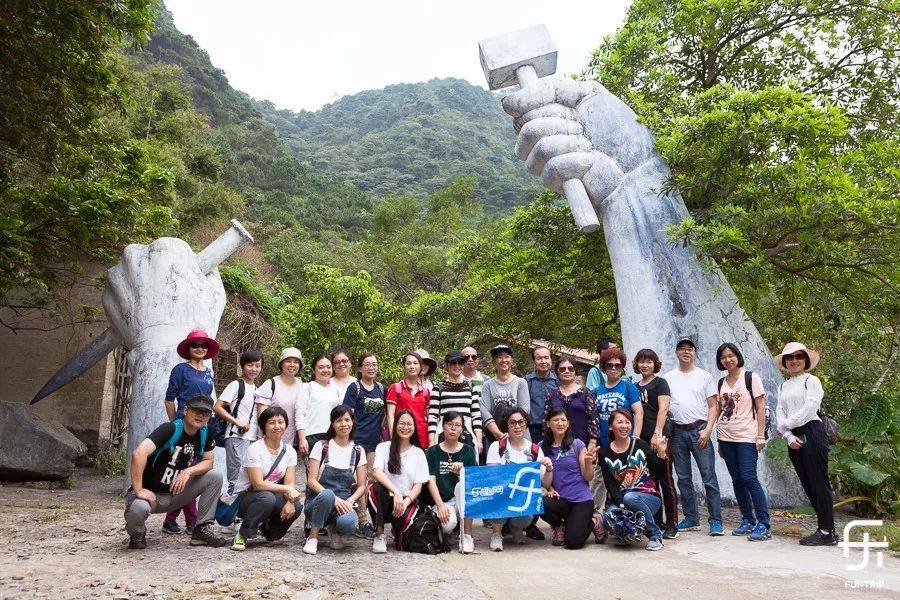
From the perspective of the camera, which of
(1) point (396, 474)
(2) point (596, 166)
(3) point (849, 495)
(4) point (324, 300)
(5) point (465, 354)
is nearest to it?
→ (1) point (396, 474)

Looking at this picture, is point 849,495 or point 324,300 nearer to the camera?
point 849,495

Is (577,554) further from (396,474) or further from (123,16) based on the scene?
(123,16)

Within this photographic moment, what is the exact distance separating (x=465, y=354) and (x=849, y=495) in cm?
388

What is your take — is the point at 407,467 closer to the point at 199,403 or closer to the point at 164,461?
the point at 199,403

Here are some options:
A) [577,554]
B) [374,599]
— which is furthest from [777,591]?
[374,599]

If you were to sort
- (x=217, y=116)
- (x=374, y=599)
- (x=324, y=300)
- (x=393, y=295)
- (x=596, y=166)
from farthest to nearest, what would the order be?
1. (x=217, y=116)
2. (x=393, y=295)
3. (x=324, y=300)
4. (x=596, y=166)
5. (x=374, y=599)

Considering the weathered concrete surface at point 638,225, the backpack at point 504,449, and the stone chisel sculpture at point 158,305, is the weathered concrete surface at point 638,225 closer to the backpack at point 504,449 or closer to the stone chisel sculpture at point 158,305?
the backpack at point 504,449

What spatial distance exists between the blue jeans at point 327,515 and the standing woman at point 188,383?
3.05ft

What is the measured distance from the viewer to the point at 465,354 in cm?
528

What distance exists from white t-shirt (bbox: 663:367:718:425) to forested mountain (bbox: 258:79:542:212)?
109ft

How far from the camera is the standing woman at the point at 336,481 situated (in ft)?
14.3

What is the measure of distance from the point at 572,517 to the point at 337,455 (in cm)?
158

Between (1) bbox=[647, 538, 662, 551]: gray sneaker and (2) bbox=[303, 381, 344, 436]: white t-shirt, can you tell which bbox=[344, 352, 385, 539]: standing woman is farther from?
(1) bbox=[647, 538, 662, 551]: gray sneaker

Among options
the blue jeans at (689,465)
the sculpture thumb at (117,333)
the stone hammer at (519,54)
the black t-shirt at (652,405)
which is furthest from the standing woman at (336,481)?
the stone hammer at (519,54)
